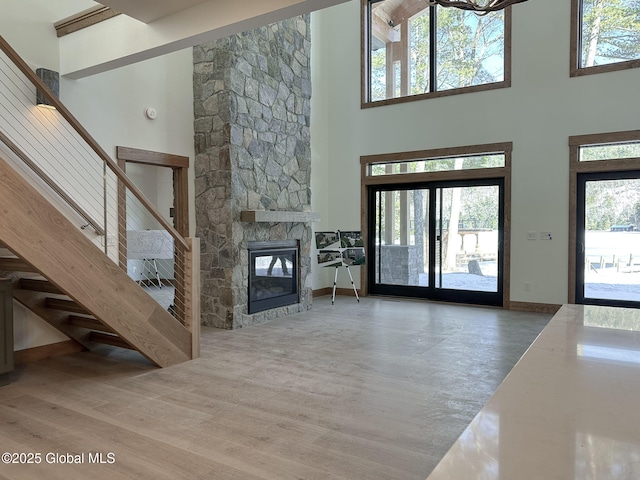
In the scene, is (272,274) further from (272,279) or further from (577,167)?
(577,167)

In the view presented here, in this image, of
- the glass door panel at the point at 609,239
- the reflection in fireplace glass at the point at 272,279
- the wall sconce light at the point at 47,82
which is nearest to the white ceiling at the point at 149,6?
the wall sconce light at the point at 47,82

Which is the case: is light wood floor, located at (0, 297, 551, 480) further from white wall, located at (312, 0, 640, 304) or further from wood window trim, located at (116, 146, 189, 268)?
white wall, located at (312, 0, 640, 304)

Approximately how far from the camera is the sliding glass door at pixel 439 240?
709 cm

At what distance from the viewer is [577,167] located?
631cm

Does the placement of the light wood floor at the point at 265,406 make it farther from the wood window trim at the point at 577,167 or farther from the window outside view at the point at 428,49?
the window outside view at the point at 428,49

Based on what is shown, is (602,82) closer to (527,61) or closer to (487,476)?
(527,61)

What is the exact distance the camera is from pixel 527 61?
21.8 feet

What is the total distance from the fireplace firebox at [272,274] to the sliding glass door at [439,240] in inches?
79.3

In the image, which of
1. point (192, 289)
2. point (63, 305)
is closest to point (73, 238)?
point (63, 305)

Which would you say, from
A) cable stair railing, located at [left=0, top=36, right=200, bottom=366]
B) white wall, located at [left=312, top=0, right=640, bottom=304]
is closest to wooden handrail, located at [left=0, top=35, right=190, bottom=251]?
cable stair railing, located at [left=0, top=36, right=200, bottom=366]

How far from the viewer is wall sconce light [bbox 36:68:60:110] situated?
4.27 meters

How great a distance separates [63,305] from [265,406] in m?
2.10

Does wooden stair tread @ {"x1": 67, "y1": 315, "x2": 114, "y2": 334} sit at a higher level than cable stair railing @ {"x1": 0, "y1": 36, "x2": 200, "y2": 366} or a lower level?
lower

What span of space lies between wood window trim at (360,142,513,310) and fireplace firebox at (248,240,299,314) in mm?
1877
